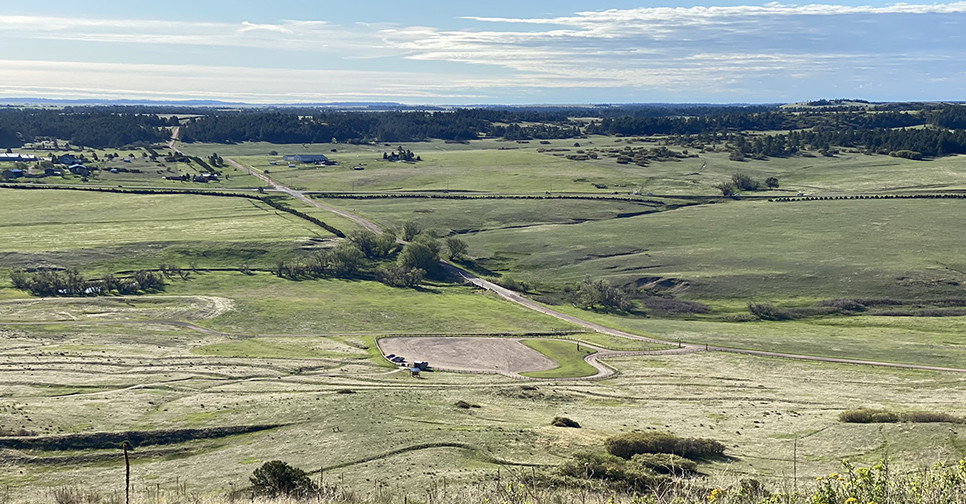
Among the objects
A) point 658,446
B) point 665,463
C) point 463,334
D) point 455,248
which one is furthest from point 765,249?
point 665,463

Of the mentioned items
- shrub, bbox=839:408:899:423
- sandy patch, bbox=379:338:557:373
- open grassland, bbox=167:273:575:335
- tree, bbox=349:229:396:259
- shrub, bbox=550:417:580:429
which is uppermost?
shrub, bbox=839:408:899:423

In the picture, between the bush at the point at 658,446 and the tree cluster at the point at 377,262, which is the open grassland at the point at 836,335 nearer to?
the tree cluster at the point at 377,262

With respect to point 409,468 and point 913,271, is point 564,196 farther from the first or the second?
point 409,468

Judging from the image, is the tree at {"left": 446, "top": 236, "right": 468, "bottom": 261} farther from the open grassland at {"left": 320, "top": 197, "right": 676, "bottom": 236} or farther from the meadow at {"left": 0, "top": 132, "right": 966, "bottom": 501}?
the open grassland at {"left": 320, "top": 197, "right": 676, "bottom": 236}

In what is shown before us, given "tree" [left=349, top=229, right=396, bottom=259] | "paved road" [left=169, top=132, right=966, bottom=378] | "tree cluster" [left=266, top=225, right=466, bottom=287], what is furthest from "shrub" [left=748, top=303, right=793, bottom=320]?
"tree" [left=349, top=229, right=396, bottom=259]

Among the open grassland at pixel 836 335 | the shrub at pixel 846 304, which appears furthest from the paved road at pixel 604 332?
the shrub at pixel 846 304

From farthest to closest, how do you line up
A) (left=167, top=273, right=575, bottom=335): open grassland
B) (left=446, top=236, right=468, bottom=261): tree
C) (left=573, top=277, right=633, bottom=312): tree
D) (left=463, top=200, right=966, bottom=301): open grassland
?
1. (left=446, top=236, right=468, bottom=261): tree
2. (left=463, top=200, right=966, bottom=301): open grassland
3. (left=573, top=277, right=633, bottom=312): tree
4. (left=167, top=273, right=575, bottom=335): open grassland
